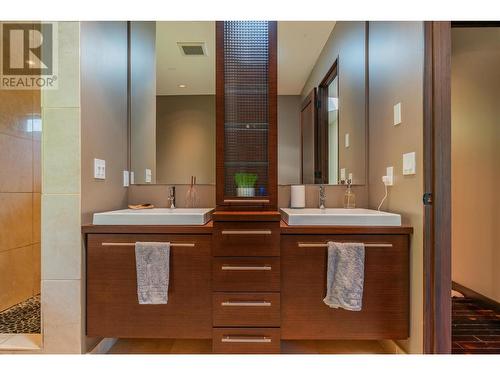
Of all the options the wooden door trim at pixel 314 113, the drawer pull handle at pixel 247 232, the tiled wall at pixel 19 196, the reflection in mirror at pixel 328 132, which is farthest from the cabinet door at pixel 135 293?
the tiled wall at pixel 19 196

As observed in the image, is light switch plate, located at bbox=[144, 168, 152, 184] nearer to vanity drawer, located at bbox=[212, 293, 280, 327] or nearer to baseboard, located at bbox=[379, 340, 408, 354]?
vanity drawer, located at bbox=[212, 293, 280, 327]

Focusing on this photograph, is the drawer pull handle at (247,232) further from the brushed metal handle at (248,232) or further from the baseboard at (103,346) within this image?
the baseboard at (103,346)

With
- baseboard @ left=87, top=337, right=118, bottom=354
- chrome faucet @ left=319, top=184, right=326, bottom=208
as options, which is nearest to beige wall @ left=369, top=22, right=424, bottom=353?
chrome faucet @ left=319, top=184, right=326, bottom=208

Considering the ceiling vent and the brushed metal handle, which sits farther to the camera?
the ceiling vent

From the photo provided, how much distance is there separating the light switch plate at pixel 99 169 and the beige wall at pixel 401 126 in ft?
5.84

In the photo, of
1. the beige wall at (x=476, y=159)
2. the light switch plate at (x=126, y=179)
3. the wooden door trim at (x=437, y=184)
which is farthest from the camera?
the beige wall at (x=476, y=159)

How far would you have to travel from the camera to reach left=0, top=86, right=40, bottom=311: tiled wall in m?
2.24

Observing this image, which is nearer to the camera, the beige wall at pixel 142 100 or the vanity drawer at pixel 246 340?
the vanity drawer at pixel 246 340

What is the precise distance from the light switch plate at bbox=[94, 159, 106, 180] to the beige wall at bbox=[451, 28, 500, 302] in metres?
2.97

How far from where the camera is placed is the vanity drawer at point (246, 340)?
154cm

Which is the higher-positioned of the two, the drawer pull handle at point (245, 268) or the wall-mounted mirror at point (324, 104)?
the wall-mounted mirror at point (324, 104)

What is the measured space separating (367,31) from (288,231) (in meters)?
1.66

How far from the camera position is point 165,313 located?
1.57 m
